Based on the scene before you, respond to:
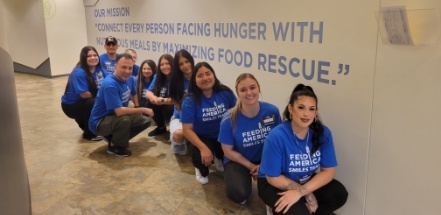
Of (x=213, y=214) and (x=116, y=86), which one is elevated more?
(x=116, y=86)

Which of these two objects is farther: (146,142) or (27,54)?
(27,54)

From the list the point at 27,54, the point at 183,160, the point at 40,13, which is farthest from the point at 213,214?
the point at 27,54

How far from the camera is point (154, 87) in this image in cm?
393

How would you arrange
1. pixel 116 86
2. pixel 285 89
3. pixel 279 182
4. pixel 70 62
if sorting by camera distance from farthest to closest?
pixel 70 62 → pixel 116 86 → pixel 285 89 → pixel 279 182

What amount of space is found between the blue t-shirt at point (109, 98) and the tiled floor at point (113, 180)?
0.38 meters

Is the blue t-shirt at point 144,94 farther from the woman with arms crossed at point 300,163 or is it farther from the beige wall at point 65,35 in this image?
the beige wall at point 65,35

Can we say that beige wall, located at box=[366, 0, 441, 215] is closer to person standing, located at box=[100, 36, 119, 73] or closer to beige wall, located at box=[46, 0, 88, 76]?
person standing, located at box=[100, 36, 119, 73]

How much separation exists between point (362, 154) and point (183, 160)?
172cm

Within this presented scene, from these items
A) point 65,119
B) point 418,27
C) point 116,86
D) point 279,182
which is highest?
point 418,27

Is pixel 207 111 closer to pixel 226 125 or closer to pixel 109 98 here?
pixel 226 125

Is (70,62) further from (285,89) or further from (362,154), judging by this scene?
(362,154)

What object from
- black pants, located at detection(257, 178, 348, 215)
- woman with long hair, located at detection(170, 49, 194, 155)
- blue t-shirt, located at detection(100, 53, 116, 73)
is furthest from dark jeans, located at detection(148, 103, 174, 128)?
black pants, located at detection(257, 178, 348, 215)

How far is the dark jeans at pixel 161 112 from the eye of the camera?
4113 mm

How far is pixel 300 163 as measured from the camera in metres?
2.05
